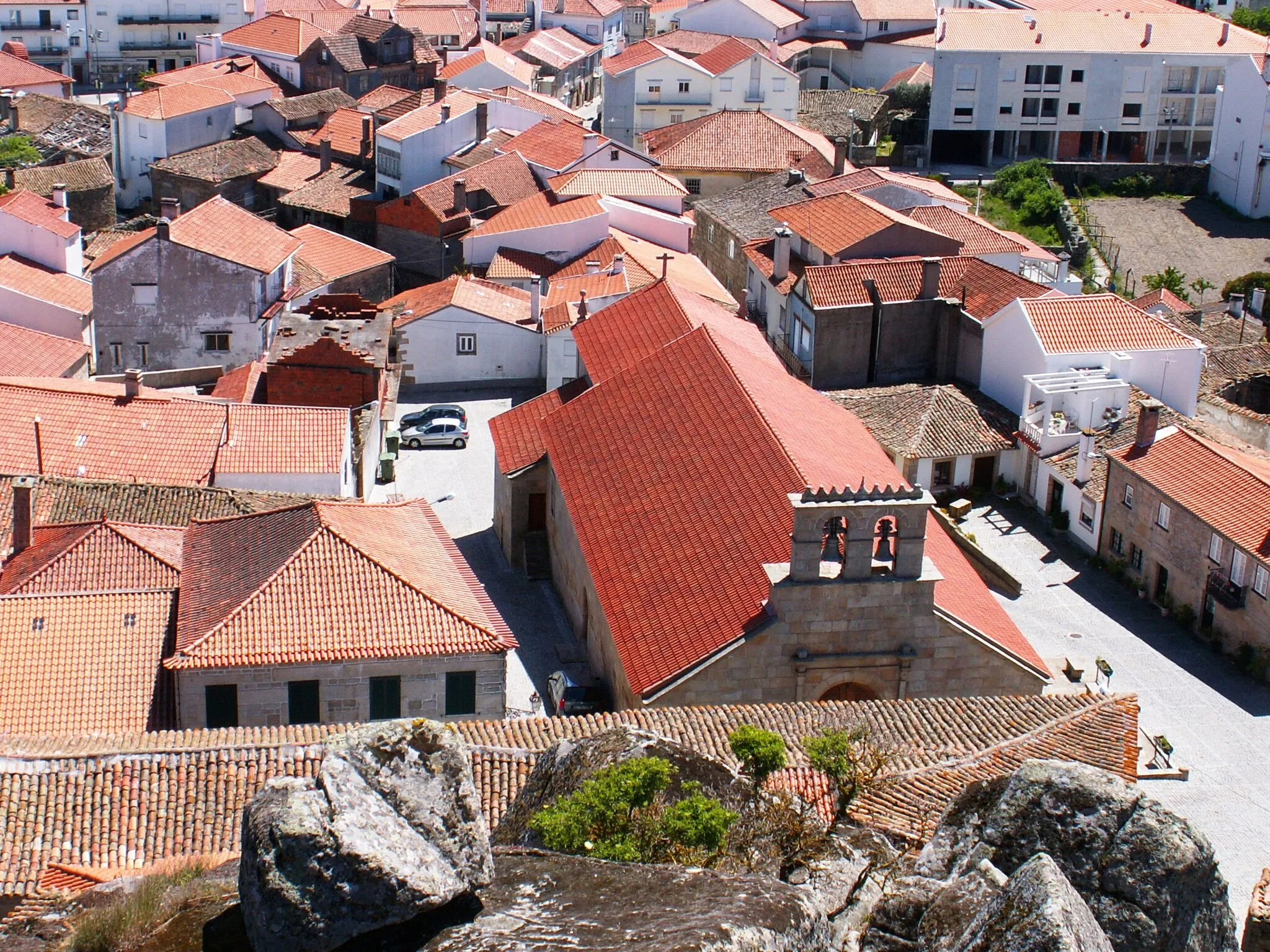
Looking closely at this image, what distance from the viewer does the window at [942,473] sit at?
50156 millimetres

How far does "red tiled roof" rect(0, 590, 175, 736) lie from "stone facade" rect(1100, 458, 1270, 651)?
24.7 m

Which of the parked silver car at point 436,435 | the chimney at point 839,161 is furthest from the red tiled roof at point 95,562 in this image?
the chimney at point 839,161

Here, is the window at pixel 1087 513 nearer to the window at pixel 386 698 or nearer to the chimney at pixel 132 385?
the window at pixel 386 698

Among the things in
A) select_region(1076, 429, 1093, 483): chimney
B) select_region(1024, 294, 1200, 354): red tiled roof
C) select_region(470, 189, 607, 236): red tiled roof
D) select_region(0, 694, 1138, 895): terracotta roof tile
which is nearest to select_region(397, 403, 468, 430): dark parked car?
select_region(470, 189, 607, 236): red tiled roof

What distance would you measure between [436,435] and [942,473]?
15.2 m

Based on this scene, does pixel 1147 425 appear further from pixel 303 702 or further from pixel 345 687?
pixel 303 702

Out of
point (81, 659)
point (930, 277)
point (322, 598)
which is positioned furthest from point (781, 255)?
point (81, 659)

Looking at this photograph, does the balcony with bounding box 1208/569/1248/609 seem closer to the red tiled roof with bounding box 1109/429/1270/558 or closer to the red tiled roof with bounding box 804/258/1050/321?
the red tiled roof with bounding box 1109/429/1270/558

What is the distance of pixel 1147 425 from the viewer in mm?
46375

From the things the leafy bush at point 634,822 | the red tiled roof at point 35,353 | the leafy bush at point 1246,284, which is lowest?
the leafy bush at point 1246,284

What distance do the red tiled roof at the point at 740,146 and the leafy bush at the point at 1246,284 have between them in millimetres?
17815

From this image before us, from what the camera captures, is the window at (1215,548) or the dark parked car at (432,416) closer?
the window at (1215,548)

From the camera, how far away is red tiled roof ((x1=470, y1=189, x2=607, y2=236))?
64.1m

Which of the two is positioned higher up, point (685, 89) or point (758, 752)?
point (758, 752)
